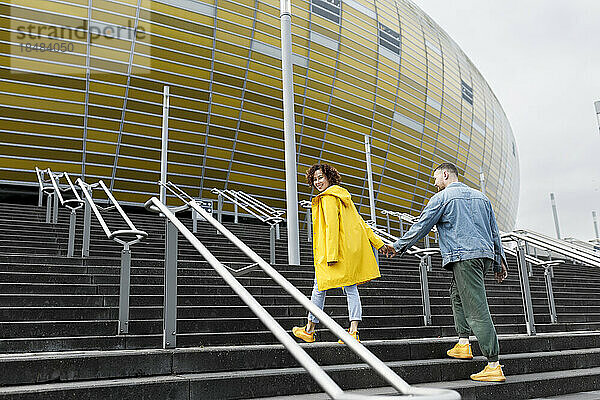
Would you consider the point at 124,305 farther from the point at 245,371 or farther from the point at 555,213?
the point at 555,213

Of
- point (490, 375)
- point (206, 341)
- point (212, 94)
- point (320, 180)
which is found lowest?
point (490, 375)

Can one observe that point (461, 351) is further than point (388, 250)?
No

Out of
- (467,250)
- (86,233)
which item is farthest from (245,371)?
(86,233)

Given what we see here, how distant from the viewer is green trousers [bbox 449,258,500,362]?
387cm

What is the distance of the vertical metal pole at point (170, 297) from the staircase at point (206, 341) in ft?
0.53

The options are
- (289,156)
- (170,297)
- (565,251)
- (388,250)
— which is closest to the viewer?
(170,297)

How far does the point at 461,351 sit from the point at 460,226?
998 mm

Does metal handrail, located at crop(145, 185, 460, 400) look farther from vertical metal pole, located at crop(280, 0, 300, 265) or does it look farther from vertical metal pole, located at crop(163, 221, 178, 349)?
vertical metal pole, located at crop(280, 0, 300, 265)

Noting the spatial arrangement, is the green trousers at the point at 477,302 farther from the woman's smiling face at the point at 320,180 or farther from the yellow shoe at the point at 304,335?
the woman's smiling face at the point at 320,180

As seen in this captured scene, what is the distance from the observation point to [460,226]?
413cm

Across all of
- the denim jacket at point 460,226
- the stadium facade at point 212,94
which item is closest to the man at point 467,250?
the denim jacket at point 460,226

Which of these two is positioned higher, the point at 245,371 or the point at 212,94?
the point at 212,94

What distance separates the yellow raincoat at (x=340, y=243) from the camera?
4.48 metres

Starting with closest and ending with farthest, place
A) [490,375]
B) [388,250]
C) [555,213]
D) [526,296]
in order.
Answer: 1. [490,375]
2. [388,250]
3. [526,296]
4. [555,213]
